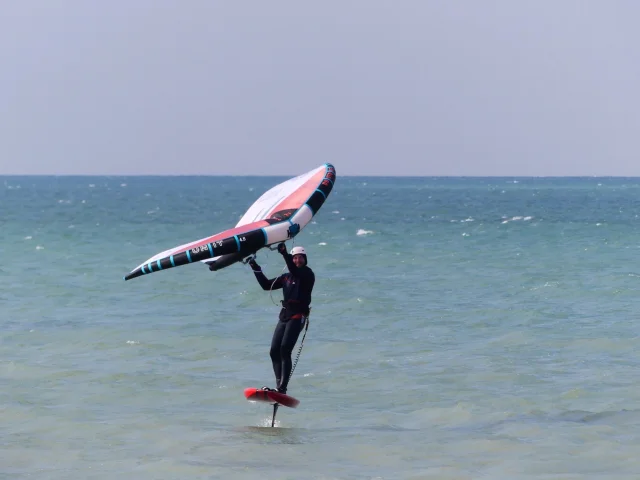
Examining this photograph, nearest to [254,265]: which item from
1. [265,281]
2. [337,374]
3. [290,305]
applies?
[265,281]

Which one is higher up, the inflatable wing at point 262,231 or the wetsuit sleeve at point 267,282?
the inflatable wing at point 262,231

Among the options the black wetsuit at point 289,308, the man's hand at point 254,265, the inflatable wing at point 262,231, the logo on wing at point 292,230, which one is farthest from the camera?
the black wetsuit at point 289,308

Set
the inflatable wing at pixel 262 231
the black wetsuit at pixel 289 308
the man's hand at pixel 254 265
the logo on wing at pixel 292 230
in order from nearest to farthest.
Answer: the inflatable wing at pixel 262 231 → the logo on wing at pixel 292 230 → the man's hand at pixel 254 265 → the black wetsuit at pixel 289 308

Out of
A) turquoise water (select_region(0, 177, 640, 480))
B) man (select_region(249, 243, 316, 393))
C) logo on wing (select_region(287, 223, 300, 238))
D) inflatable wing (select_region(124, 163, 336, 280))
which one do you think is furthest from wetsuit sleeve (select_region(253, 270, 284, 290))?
turquoise water (select_region(0, 177, 640, 480))

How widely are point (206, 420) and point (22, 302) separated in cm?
1320

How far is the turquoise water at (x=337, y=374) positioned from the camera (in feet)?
41.0

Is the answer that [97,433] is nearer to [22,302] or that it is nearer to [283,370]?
[283,370]

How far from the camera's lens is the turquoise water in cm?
1250

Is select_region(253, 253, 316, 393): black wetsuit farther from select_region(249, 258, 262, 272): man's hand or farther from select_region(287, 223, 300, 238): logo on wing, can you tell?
select_region(287, 223, 300, 238): logo on wing

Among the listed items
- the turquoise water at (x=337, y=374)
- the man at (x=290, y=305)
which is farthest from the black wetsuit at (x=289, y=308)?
the turquoise water at (x=337, y=374)

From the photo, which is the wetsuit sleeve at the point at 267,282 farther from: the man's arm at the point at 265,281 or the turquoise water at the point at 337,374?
the turquoise water at the point at 337,374

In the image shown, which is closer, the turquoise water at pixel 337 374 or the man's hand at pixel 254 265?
the turquoise water at pixel 337 374

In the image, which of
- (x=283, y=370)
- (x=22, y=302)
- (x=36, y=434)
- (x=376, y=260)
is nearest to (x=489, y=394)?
(x=283, y=370)

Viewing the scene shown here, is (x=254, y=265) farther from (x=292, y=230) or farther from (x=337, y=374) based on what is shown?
(x=337, y=374)
